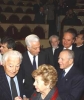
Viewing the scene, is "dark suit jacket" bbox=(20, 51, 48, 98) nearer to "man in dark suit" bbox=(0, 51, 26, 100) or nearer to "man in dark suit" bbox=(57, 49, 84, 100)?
"man in dark suit" bbox=(57, 49, 84, 100)

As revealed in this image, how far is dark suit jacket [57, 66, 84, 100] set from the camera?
293 cm

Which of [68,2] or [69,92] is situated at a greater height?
[68,2]

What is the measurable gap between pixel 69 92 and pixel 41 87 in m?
0.65

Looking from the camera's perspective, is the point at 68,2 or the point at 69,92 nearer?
the point at 69,92

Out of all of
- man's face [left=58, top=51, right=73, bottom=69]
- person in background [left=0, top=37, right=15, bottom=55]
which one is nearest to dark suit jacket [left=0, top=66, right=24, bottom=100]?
person in background [left=0, top=37, right=15, bottom=55]

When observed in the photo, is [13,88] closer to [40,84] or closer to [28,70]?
[40,84]

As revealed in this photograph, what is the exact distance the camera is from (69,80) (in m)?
3.10

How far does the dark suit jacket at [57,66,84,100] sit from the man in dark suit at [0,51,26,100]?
604 mm

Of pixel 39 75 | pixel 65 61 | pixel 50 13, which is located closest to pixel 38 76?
pixel 39 75

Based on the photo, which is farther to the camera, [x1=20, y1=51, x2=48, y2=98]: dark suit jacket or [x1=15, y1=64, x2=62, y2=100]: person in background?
[x1=20, y1=51, x2=48, y2=98]: dark suit jacket

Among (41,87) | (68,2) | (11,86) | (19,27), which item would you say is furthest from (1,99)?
(68,2)

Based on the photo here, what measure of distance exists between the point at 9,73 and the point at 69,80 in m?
0.79

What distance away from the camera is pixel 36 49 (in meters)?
3.49

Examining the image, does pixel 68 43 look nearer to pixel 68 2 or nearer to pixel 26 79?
pixel 26 79
